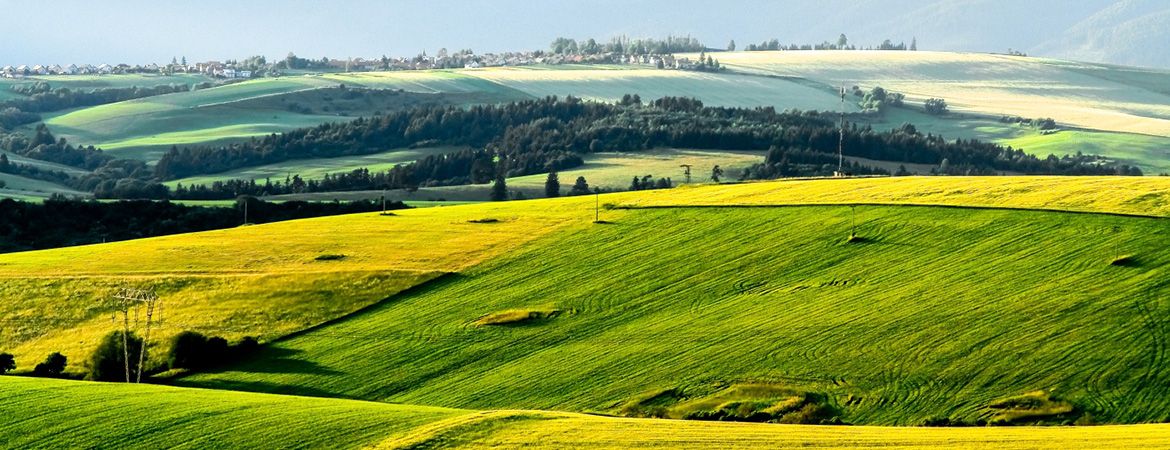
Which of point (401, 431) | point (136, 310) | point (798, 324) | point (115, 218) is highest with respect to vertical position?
point (401, 431)

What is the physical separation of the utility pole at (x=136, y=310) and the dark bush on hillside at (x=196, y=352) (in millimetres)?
1520

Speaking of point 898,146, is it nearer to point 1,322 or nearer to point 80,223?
point 80,223

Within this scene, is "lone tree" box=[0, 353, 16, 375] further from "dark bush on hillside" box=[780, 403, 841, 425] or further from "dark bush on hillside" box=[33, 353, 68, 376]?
"dark bush on hillside" box=[780, 403, 841, 425]

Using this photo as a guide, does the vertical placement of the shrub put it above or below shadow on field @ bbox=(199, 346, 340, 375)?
above

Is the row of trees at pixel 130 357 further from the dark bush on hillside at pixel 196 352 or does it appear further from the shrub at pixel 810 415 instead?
the shrub at pixel 810 415

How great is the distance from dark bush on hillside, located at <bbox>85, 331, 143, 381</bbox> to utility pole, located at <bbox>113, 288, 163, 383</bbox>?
177mm

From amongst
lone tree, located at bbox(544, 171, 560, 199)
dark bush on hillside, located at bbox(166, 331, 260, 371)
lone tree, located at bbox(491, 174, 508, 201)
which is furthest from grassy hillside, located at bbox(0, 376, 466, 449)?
lone tree, located at bbox(544, 171, 560, 199)

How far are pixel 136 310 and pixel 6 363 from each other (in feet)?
28.3

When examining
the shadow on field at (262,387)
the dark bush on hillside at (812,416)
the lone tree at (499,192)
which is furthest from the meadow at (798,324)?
the lone tree at (499,192)

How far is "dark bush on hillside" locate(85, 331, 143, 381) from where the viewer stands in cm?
6575

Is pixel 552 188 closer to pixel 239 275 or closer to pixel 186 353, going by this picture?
pixel 239 275

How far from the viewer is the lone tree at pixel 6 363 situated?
66438mm

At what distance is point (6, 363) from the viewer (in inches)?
2630

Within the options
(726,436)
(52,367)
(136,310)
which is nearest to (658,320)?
(726,436)
